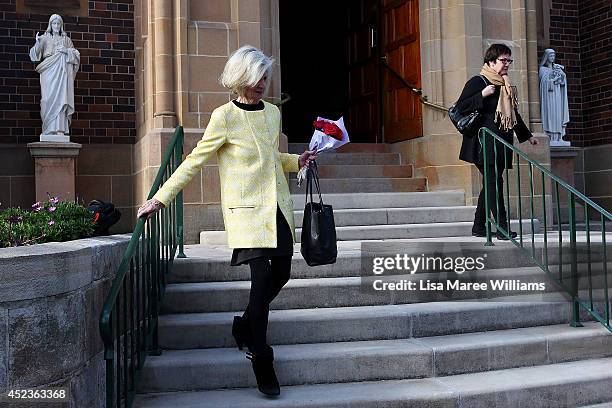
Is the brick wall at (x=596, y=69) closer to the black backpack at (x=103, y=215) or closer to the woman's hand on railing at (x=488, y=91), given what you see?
the woman's hand on railing at (x=488, y=91)

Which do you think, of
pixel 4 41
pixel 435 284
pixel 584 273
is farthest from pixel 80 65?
pixel 584 273

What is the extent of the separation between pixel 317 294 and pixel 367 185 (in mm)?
3067

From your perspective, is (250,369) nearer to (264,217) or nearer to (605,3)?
(264,217)

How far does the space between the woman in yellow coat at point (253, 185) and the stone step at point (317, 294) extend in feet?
3.17

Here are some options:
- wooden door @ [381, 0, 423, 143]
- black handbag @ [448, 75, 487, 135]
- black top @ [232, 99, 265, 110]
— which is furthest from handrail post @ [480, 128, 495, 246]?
black top @ [232, 99, 265, 110]

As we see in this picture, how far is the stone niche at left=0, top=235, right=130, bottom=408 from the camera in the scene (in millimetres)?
2887

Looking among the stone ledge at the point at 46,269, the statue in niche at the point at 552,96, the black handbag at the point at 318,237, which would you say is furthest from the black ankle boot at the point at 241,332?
the statue in niche at the point at 552,96

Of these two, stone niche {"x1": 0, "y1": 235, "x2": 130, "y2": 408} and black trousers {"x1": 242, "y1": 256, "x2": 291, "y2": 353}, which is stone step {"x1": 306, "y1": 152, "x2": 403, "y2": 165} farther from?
stone niche {"x1": 0, "y1": 235, "x2": 130, "y2": 408}

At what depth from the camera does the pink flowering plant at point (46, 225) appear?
3.58 meters

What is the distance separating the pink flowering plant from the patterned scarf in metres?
3.47

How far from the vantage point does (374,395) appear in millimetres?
3691

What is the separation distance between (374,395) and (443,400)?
Result: 0.37m

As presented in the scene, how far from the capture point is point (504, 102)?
230 inches

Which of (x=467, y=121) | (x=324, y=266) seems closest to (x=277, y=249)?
(x=324, y=266)
